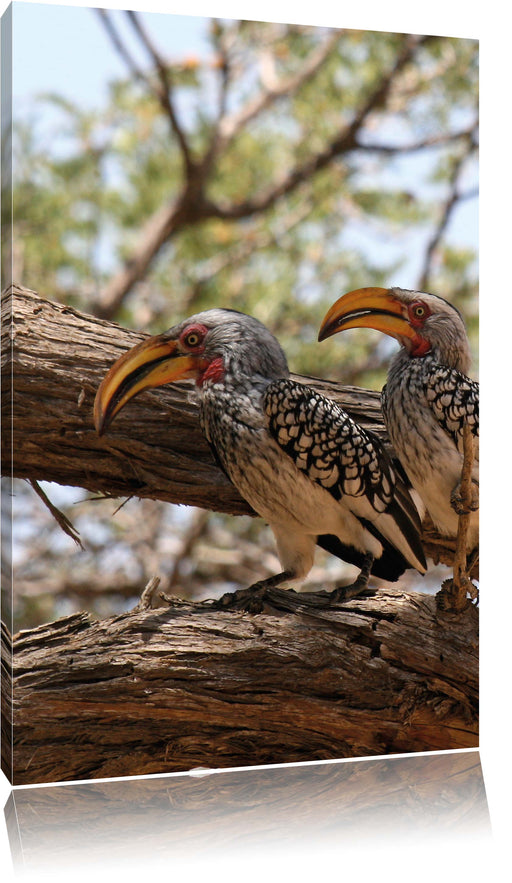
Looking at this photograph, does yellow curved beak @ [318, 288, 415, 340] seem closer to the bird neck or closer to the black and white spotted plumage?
the black and white spotted plumage

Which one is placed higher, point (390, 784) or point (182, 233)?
point (182, 233)

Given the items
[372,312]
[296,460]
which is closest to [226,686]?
[296,460]

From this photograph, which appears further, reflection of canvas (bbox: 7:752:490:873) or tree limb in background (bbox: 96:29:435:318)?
tree limb in background (bbox: 96:29:435:318)

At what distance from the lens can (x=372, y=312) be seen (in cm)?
318

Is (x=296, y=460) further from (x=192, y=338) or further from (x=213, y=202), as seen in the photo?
(x=213, y=202)

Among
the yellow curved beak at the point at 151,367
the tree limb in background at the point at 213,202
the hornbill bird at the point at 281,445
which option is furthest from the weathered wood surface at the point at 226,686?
the tree limb in background at the point at 213,202

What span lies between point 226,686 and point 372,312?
1165mm

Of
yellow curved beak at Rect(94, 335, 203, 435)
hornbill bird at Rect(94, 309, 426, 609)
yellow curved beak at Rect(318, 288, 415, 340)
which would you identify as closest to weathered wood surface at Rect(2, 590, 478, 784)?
hornbill bird at Rect(94, 309, 426, 609)

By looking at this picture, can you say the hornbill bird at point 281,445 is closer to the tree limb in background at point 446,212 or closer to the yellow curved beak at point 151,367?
the yellow curved beak at point 151,367

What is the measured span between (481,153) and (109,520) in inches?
66.8

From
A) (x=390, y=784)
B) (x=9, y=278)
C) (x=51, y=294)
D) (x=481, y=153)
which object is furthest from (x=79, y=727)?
(x=481, y=153)

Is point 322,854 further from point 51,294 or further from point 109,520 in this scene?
point 51,294

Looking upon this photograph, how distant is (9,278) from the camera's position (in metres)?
2.86

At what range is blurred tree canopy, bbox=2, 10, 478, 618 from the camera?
3254mm
